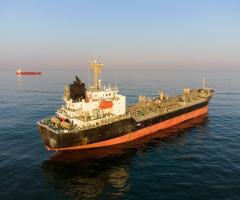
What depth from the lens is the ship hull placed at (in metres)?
31.6

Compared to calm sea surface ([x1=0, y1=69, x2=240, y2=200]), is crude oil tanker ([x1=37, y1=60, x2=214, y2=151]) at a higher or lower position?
higher

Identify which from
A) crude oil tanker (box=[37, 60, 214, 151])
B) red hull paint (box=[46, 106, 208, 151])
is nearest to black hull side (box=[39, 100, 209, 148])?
crude oil tanker (box=[37, 60, 214, 151])

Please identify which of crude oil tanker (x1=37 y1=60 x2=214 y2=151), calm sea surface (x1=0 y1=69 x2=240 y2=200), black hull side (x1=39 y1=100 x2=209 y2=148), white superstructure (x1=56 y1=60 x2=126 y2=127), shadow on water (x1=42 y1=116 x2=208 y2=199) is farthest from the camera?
white superstructure (x1=56 y1=60 x2=126 y2=127)

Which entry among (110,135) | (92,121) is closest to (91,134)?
(92,121)

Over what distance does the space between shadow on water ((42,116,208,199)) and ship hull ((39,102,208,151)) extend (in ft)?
3.74

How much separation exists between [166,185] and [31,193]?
13.9m

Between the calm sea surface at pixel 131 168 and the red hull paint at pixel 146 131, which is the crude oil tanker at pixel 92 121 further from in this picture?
the calm sea surface at pixel 131 168

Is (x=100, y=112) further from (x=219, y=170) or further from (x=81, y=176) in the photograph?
(x=219, y=170)

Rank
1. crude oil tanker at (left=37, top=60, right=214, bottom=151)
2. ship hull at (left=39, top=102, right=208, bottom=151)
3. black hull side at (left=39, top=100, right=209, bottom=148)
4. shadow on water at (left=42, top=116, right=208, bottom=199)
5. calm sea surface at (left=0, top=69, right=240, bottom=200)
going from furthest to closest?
crude oil tanker at (left=37, top=60, right=214, bottom=151)
ship hull at (left=39, top=102, right=208, bottom=151)
black hull side at (left=39, top=100, right=209, bottom=148)
shadow on water at (left=42, top=116, right=208, bottom=199)
calm sea surface at (left=0, top=69, right=240, bottom=200)

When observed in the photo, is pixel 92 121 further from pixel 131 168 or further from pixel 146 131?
pixel 146 131

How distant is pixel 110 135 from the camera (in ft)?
116

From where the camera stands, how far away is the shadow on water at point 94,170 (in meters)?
23.3

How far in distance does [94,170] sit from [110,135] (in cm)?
849

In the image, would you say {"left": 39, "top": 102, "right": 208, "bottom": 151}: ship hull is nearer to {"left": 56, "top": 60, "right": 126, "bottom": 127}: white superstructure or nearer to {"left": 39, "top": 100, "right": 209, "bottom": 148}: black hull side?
{"left": 39, "top": 100, "right": 209, "bottom": 148}: black hull side
